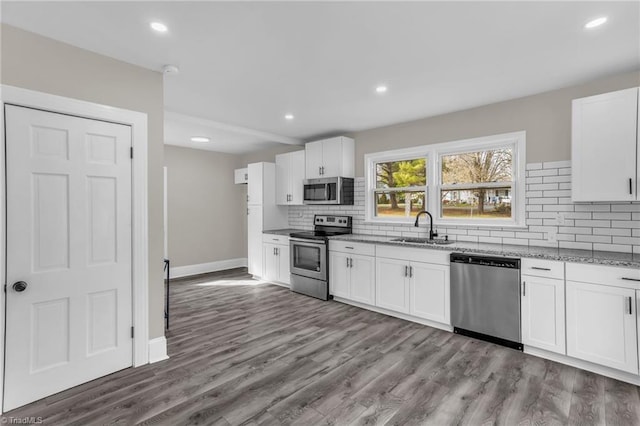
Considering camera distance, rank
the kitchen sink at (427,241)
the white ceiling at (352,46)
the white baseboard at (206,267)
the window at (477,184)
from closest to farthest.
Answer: the white ceiling at (352,46) < the window at (477,184) < the kitchen sink at (427,241) < the white baseboard at (206,267)

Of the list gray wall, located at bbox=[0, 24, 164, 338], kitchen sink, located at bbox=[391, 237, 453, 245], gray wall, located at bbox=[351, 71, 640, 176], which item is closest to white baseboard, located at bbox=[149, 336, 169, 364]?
gray wall, located at bbox=[0, 24, 164, 338]

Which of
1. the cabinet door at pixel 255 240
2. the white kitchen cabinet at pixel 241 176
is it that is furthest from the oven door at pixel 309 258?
the white kitchen cabinet at pixel 241 176

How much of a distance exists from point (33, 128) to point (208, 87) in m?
1.53

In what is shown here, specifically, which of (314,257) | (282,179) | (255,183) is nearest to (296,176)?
(282,179)

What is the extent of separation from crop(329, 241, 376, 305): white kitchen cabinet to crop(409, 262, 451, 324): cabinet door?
0.58 meters

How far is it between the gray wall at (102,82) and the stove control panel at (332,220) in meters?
2.96

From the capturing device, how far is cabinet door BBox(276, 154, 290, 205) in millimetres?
6008

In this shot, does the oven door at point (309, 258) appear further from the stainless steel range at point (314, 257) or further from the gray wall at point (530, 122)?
the gray wall at point (530, 122)

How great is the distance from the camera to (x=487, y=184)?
384cm

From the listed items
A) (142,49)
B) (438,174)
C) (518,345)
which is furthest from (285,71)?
(518,345)

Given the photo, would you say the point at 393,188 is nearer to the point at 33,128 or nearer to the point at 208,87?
the point at 208,87

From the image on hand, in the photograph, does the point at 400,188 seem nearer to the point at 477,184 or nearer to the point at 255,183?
the point at 477,184

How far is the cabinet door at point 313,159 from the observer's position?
5.30 meters

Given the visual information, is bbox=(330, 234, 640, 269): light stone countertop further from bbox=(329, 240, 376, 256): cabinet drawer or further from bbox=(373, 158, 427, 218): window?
bbox=(373, 158, 427, 218): window
